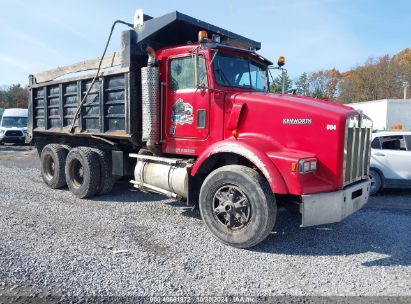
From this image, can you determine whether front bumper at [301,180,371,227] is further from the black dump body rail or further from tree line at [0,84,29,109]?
tree line at [0,84,29,109]

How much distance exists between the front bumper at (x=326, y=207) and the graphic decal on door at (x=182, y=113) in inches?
92.5

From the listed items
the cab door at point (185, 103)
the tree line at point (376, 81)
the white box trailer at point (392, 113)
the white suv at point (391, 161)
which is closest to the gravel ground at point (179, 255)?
the cab door at point (185, 103)

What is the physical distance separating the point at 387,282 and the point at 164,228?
121 inches

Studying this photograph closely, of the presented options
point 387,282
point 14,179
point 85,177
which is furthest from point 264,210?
point 14,179

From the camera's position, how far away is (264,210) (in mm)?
4547

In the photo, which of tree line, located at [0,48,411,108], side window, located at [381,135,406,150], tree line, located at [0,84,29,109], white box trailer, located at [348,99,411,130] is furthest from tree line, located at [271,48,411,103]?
tree line, located at [0,84,29,109]

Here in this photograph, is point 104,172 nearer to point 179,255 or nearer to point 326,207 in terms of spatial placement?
point 179,255

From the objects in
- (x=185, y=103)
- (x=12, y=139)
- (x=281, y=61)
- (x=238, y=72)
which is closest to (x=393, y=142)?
(x=281, y=61)

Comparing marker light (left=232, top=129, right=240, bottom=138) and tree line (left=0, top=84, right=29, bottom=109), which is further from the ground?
tree line (left=0, top=84, right=29, bottom=109)

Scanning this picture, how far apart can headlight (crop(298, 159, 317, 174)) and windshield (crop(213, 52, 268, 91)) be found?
1.83m

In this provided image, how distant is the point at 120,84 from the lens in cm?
676

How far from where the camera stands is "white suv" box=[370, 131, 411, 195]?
8.52 m

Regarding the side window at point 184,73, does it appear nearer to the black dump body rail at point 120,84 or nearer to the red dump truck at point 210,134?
the red dump truck at point 210,134

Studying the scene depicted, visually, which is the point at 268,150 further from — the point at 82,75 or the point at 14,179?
the point at 14,179
